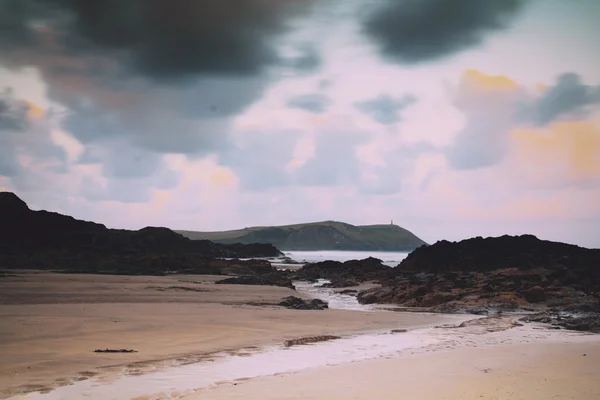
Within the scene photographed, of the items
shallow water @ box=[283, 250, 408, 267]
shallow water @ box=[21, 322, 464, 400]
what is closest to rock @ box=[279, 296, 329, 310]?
shallow water @ box=[21, 322, 464, 400]

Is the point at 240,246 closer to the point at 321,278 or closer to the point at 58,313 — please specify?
the point at 321,278

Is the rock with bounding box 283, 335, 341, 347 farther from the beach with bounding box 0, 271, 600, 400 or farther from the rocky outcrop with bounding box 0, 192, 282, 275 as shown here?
the rocky outcrop with bounding box 0, 192, 282, 275

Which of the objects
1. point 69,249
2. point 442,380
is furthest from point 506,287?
point 69,249

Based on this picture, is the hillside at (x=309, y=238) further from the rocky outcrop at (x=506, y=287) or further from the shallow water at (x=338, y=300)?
the shallow water at (x=338, y=300)

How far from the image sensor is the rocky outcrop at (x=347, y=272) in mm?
41406

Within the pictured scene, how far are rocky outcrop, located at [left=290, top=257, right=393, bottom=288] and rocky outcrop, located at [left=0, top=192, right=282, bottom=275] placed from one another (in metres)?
7.23

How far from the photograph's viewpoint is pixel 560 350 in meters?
11.1

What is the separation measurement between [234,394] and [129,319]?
26.0ft

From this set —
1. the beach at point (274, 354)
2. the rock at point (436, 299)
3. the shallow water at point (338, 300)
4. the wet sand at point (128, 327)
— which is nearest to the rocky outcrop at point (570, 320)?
the beach at point (274, 354)

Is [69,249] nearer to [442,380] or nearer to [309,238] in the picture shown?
[442,380]

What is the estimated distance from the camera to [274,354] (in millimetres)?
10250

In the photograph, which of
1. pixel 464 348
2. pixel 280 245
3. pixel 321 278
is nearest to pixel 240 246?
pixel 321 278

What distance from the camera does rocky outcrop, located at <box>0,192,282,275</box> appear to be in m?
38.2

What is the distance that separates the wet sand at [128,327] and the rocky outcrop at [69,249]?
16906 millimetres
